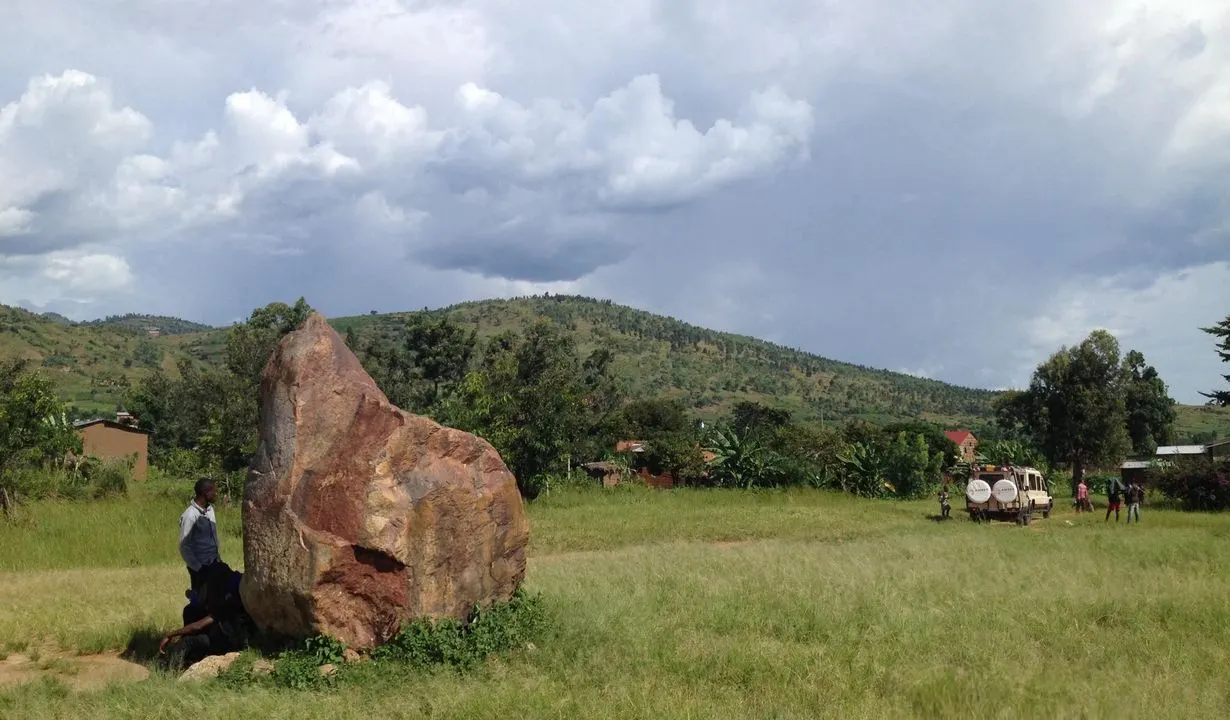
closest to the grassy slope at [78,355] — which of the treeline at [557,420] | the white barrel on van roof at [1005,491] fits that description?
the treeline at [557,420]

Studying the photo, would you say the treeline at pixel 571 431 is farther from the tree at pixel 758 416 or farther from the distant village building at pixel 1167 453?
the distant village building at pixel 1167 453

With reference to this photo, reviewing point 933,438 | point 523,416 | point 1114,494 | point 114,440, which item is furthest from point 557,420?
point 933,438

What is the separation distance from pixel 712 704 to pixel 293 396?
16.8ft

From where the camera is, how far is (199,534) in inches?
394

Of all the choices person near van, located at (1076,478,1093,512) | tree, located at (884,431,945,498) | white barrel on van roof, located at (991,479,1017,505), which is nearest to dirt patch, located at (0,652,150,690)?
white barrel on van roof, located at (991,479,1017,505)

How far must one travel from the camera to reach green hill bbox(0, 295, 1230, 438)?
109188 millimetres

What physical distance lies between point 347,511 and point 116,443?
173 ft

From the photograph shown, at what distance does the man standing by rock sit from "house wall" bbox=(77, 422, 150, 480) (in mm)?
46248

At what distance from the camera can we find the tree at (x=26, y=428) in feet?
75.9

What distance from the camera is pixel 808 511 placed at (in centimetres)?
3102

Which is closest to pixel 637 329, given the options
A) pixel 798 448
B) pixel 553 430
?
pixel 798 448

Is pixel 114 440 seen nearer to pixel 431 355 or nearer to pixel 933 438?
pixel 431 355

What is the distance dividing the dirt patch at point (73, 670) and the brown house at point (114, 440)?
44.9m

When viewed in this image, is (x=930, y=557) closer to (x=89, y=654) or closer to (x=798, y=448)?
(x=89, y=654)
